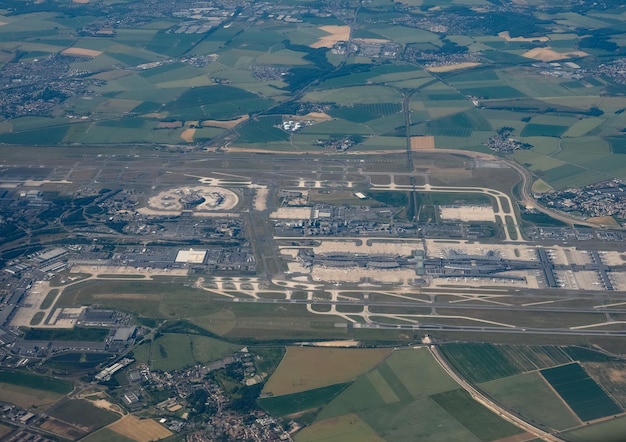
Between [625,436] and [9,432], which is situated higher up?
[625,436]

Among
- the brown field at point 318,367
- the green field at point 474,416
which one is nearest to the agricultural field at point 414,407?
the green field at point 474,416

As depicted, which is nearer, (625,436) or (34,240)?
(625,436)

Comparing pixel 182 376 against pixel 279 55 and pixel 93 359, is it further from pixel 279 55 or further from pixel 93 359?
pixel 279 55

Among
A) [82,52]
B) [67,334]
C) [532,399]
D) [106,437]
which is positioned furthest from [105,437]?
[82,52]

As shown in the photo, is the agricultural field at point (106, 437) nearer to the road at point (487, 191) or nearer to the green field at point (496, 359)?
the green field at point (496, 359)

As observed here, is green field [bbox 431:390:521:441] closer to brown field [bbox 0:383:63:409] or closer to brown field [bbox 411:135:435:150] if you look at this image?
brown field [bbox 0:383:63:409]

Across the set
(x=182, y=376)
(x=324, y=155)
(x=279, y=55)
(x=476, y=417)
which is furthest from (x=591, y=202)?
(x=279, y=55)

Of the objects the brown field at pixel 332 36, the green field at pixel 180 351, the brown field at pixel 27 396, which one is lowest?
the green field at pixel 180 351
